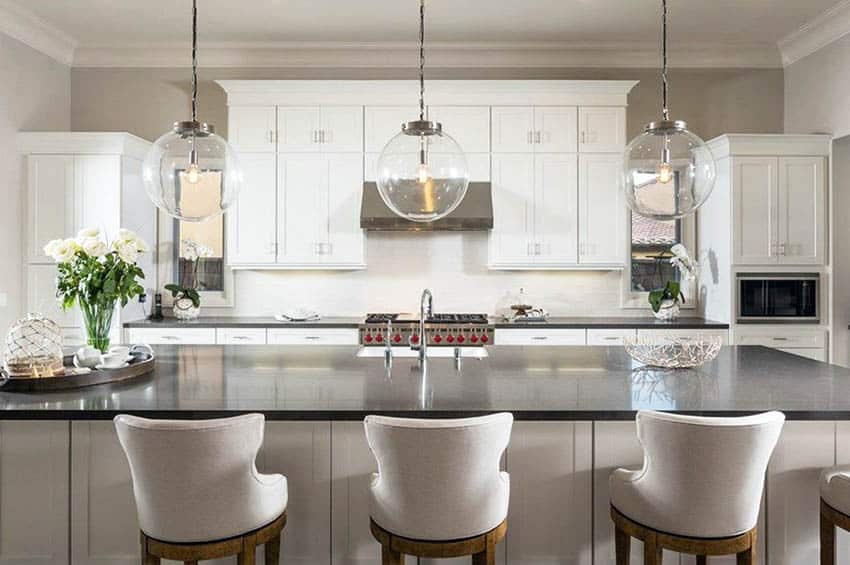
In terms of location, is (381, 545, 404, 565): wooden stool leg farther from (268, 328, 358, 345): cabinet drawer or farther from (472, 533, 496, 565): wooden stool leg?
(268, 328, 358, 345): cabinet drawer

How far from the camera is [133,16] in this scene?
14.5ft

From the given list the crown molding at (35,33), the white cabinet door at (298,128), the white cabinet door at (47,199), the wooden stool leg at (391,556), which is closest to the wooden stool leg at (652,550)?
the wooden stool leg at (391,556)

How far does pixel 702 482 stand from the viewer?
1.82m

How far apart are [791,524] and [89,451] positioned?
2.54m

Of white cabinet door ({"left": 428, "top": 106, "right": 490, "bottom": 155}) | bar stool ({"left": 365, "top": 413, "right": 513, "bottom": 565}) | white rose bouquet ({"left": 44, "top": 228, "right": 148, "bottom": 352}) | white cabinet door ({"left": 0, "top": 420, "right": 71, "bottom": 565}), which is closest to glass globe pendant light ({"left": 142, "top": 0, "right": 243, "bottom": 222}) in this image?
white rose bouquet ({"left": 44, "top": 228, "right": 148, "bottom": 352})

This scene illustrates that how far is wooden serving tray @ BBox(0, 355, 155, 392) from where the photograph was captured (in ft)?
7.59

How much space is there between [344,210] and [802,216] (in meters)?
3.41

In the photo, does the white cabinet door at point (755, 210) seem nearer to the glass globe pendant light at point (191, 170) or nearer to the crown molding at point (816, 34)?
the crown molding at point (816, 34)

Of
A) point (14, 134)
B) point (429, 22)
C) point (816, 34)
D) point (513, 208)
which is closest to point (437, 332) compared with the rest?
point (513, 208)

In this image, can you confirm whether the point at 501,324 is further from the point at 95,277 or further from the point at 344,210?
the point at 95,277

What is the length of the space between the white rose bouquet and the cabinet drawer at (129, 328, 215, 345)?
1.94 metres

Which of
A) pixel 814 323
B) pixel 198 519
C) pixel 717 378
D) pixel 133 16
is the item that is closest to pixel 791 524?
pixel 717 378

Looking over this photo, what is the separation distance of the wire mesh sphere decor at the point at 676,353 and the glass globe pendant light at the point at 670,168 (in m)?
0.63

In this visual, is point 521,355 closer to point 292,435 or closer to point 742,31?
point 292,435
